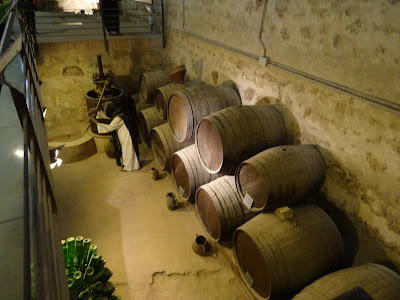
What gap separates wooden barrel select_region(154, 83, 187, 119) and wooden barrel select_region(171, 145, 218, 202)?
998mm

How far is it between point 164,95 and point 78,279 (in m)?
3.05

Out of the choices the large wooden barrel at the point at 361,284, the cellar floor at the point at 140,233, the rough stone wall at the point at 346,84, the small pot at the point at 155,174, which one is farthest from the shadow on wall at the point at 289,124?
the small pot at the point at 155,174

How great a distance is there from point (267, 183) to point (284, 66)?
1586 mm

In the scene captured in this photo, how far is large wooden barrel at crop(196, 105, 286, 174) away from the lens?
295 centimetres

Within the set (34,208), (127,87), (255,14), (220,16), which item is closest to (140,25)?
(127,87)

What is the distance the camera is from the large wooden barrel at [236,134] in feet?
9.66

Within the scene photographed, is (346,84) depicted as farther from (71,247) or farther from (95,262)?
(71,247)

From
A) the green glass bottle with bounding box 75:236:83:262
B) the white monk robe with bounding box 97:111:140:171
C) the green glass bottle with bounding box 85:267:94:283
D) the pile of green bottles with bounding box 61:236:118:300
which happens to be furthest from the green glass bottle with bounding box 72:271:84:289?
the white monk robe with bounding box 97:111:140:171

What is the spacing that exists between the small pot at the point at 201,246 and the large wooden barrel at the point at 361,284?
67.3 inches

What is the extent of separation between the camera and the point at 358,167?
102 inches

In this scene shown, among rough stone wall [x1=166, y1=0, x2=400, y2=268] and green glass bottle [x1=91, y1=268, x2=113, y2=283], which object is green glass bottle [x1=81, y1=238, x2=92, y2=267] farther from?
rough stone wall [x1=166, y1=0, x2=400, y2=268]

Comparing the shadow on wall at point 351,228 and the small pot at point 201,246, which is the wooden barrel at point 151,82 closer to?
the small pot at point 201,246

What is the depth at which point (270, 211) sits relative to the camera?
2725 millimetres

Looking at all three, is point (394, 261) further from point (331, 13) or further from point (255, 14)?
point (255, 14)
